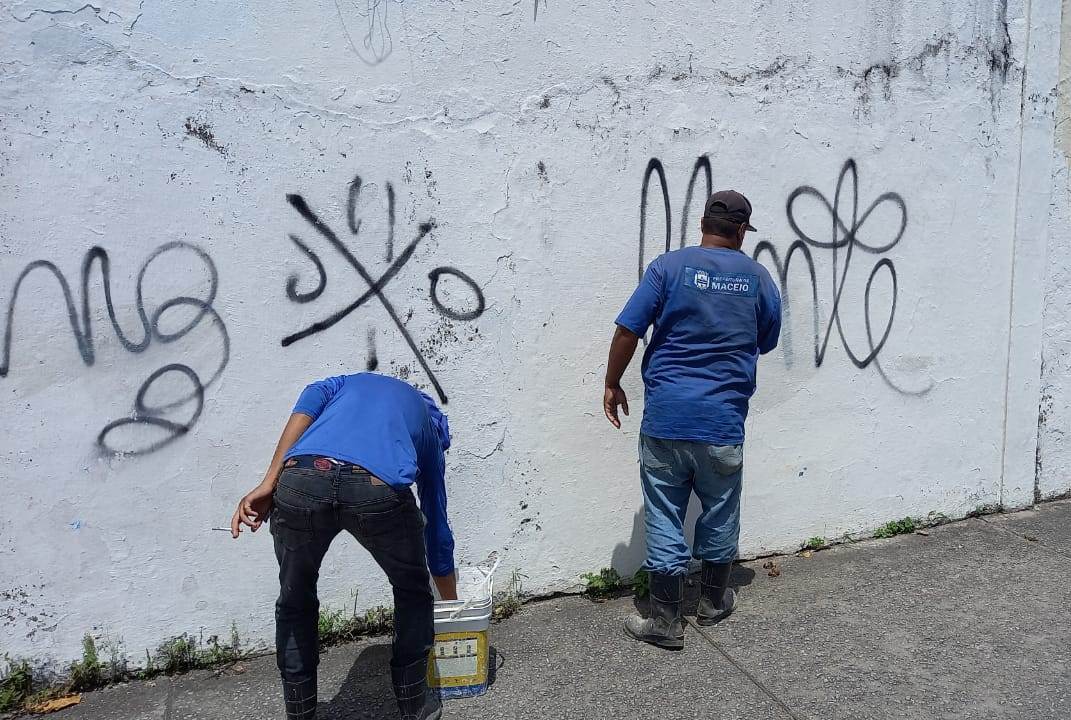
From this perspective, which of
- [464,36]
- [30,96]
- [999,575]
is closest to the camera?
[30,96]

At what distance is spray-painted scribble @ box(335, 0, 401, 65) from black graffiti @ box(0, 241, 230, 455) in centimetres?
103

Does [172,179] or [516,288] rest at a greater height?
[172,179]

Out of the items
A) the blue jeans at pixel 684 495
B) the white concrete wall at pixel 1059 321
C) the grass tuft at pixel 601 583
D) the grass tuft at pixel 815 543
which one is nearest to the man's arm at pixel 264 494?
the blue jeans at pixel 684 495

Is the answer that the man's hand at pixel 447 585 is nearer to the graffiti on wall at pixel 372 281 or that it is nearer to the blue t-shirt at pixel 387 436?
the blue t-shirt at pixel 387 436

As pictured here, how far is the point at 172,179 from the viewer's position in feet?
10.6

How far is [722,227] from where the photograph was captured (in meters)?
3.52

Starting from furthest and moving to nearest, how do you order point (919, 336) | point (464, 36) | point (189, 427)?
1. point (919, 336)
2. point (464, 36)
3. point (189, 427)

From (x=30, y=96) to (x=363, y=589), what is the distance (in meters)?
2.28

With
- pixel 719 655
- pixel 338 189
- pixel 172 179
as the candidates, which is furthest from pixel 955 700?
pixel 172 179

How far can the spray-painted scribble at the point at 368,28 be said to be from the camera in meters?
3.38

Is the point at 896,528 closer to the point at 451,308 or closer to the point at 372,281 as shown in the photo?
the point at 451,308

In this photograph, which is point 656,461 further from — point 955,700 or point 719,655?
point 955,700

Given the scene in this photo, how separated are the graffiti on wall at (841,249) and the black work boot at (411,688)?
2.16m

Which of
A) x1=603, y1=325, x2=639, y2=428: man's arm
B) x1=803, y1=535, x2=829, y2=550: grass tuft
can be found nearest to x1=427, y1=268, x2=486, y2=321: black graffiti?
x1=603, y1=325, x2=639, y2=428: man's arm
